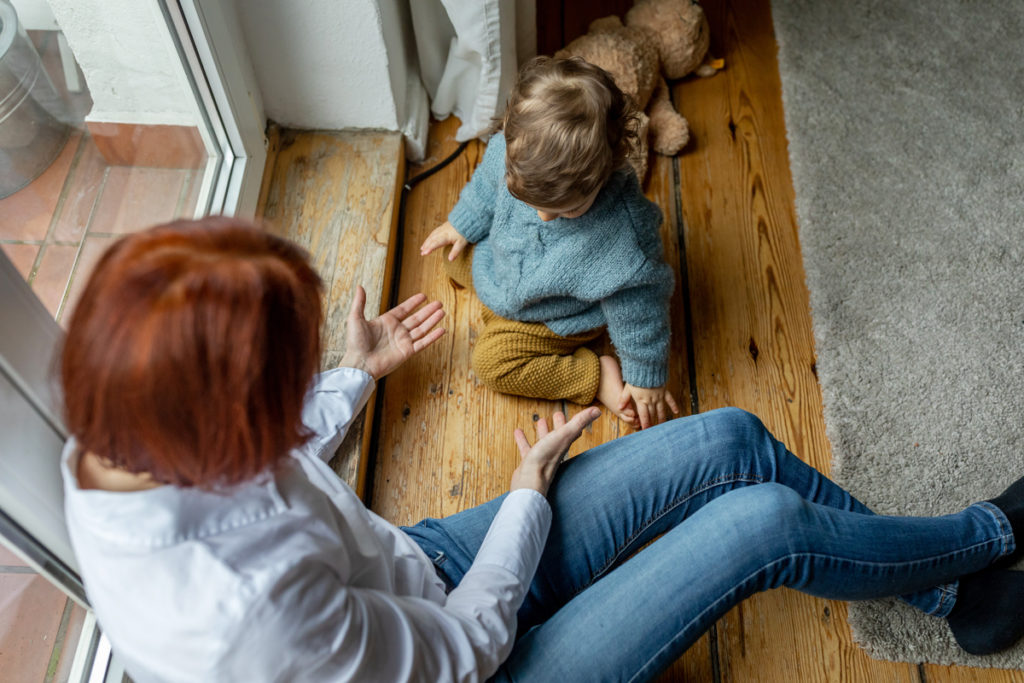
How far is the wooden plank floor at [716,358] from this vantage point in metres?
1.04

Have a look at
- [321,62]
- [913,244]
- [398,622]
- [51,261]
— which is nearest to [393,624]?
[398,622]

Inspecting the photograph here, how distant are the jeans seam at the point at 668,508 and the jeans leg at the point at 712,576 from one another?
0.25 ft

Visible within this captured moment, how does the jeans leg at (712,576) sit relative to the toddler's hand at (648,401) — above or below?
above

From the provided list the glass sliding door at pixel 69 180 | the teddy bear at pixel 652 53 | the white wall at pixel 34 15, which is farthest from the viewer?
the teddy bear at pixel 652 53

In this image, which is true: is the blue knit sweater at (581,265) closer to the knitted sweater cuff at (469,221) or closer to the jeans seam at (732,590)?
the knitted sweater cuff at (469,221)

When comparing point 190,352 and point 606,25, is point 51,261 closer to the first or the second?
point 190,352

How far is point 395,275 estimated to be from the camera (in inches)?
51.4

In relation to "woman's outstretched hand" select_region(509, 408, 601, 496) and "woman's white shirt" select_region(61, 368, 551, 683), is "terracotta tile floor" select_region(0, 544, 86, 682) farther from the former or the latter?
"woman's outstretched hand" select_region(509, 408, 601, 496)

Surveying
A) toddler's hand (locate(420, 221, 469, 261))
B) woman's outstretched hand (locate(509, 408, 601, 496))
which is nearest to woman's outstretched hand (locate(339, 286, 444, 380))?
toddler's hand (locate(420, 221, 469, 261))

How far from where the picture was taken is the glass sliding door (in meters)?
0.66

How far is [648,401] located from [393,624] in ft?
1.96

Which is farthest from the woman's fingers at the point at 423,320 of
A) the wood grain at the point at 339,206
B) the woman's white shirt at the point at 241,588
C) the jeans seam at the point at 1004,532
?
the jeans seam at the point at 1004,532

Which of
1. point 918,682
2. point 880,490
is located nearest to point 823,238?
point 880,490

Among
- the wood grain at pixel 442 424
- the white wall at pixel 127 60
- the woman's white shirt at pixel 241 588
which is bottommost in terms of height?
the wood grain at pixel 442 424
